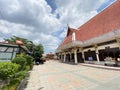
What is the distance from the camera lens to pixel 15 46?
1076 centimetres

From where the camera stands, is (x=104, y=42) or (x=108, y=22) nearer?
(x=104, y=42)

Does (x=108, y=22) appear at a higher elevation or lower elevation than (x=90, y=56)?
higher

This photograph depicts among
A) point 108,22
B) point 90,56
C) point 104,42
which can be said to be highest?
point 108,22

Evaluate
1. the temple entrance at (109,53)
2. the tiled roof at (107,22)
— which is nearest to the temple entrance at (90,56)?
the temple entrance at (109,53)

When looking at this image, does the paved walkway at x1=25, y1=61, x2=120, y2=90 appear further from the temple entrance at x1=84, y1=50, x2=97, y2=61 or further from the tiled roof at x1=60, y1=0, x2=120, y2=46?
the temple entrance at x1=84, y1=50, x2=97, y2=61

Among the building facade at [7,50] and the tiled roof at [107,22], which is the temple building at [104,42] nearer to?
the tiled roof at [107,22]

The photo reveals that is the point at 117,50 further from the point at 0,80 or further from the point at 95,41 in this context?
the point at 0,80

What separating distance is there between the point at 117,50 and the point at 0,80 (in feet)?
44.8

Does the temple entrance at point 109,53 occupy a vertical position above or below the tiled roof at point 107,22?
below

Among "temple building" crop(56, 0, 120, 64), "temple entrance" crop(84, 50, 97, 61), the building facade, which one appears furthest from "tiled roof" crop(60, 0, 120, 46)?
the building facade

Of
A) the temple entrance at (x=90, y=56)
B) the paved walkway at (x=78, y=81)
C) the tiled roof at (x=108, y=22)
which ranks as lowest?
the paved walkway at (x=78, y=81)

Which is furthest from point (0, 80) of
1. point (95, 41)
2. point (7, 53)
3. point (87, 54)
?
point (87, 54)

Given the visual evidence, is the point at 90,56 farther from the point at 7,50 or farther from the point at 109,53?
the point at 7,50

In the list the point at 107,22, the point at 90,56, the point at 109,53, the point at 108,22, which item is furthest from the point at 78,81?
the point at 107,22
